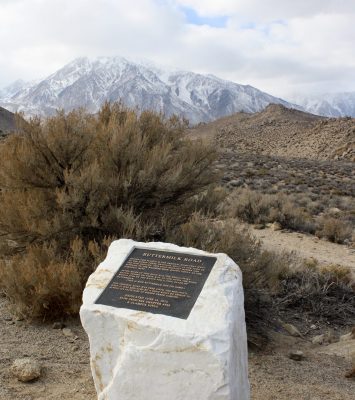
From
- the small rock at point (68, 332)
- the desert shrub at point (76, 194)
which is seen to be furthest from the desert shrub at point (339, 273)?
the small rock at point (68, 332)

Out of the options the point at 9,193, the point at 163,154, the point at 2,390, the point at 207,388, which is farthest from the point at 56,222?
the point at 207,388

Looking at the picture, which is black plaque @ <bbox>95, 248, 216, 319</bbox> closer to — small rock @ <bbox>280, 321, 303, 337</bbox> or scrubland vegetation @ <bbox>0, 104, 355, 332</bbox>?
scrubland vegetation @ <bbox>0, 104, 355, 332</bbox>

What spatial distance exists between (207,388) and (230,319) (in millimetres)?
478

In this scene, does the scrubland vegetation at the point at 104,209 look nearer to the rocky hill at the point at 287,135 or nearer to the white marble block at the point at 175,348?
the white marble block at the point at 175,348

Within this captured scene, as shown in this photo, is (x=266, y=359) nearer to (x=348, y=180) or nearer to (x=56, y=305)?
(x=56, y=305)

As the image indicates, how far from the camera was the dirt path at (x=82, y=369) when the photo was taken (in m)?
4.21

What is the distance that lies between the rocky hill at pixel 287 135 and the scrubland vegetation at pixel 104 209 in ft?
120

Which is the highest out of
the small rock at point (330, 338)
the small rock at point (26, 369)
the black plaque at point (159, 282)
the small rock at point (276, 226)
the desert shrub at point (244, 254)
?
the black plaque at point (159, 282)

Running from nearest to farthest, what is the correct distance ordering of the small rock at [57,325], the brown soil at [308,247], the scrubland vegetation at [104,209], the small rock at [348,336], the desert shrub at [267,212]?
the small rock at [57,325], the scrubland vegetation at [104,209], the small rock at [348,336], the brown soil at [308,247], the desert shrub at [267,212]

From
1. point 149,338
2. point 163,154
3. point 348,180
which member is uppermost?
point 163,154

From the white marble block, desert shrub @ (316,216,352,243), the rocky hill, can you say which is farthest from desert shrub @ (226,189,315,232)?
the rocky hill

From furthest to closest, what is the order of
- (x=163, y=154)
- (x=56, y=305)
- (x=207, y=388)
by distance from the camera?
(x=163, y=154), (x=56, y=305), (x=207, y=388)

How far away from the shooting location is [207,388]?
3.13 meters

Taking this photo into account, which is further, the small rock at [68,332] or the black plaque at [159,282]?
the small rock at [68,332]
